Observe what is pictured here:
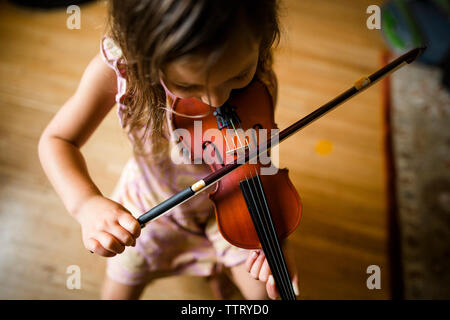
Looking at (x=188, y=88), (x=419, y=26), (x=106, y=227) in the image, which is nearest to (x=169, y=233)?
(x=106, y=227)

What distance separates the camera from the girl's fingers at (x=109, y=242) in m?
0.56

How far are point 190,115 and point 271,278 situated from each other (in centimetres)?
33

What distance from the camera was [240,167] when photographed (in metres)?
0.66

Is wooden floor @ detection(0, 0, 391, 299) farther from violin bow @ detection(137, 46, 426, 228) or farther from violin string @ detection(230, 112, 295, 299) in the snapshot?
violin string @ detection(230, 112, 295, 299)

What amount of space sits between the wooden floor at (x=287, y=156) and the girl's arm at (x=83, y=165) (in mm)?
466

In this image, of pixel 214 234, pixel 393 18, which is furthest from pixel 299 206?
pixel 393 18

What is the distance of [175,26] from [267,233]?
0.38 m

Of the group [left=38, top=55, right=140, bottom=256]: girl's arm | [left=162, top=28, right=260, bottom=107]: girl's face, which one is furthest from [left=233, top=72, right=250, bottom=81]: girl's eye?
[left=38, top=55, right=140, bottom=256]: girl's arm

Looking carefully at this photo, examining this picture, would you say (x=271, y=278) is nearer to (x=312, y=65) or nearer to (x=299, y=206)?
(x=299, y=206)

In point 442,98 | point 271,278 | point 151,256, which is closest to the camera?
point 271,278

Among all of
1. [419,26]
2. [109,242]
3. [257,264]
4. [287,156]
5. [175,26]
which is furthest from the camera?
[419,26]

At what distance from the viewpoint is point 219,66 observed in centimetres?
44

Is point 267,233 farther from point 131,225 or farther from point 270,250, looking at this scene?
point 131,225

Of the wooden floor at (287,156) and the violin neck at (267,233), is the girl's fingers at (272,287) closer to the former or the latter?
the violin neck at (267,233)
